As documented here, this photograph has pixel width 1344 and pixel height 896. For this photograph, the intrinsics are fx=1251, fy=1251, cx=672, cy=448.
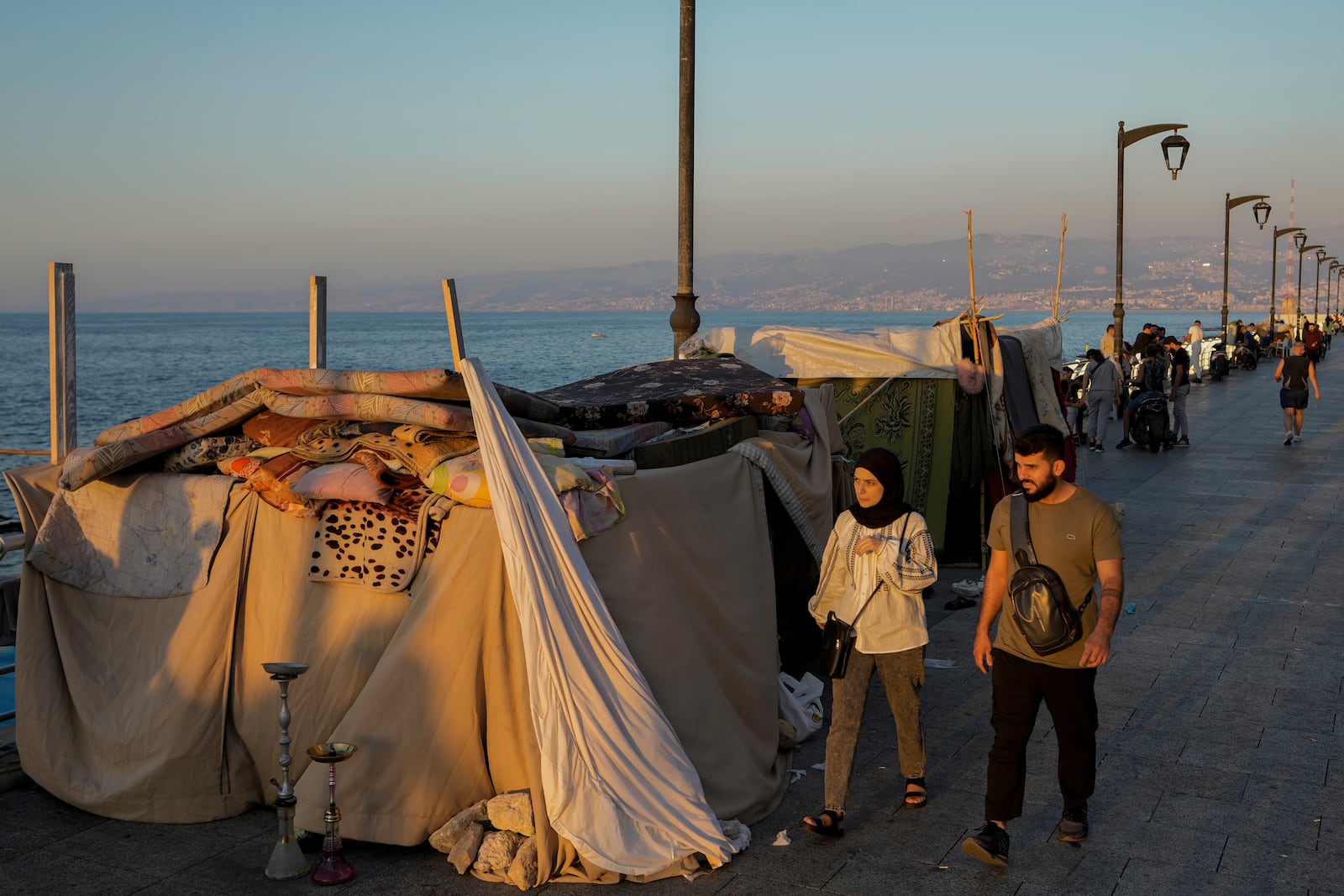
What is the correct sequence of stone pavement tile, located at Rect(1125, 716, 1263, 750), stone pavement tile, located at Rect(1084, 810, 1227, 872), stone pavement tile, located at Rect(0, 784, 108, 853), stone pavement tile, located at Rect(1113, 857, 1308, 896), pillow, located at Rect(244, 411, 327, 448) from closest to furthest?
stone pavement tile, located at Rect(1113, 857, 1308, 896) < stone pavement tile, located at Rect(1084, 810, 1227, 872) < stone pavement tile, located at Rect(0, 784, 108, 853) < pillow, located at Rect(244, 411, 327, 448) < stone pavement tile, located at Rect(1125, 716, 1263, 750)

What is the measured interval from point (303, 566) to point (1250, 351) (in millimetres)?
44434

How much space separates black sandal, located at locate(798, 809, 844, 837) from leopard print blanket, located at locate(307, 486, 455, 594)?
7.12ft

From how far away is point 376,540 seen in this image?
6.04 m

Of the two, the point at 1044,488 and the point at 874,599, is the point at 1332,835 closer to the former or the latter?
the point at 1044,488

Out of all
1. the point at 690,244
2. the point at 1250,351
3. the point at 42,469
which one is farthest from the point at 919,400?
the point at 1250,351

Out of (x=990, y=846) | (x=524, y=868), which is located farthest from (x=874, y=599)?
(x=524, y=868)

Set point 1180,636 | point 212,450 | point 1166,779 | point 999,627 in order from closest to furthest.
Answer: point 999,627 < point 1166,779 < point 212,450 < point 1180,636

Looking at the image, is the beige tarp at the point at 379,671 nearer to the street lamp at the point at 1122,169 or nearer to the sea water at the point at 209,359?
the sea water at the point at 209,359

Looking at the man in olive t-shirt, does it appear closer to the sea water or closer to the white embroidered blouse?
the white embroidered blouse

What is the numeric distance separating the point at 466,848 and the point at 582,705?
30.2 inches

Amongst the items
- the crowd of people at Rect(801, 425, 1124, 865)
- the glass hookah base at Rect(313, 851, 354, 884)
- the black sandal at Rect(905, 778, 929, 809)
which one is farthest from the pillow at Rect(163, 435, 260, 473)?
the black sandal at Rect(905, 778, 929, 809)

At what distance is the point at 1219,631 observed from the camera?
9.34 m

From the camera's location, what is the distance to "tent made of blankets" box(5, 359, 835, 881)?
541cm

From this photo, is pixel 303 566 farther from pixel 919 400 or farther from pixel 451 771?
pixel 919 400
